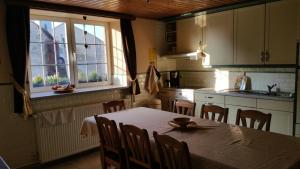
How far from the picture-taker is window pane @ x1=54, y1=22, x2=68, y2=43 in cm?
348

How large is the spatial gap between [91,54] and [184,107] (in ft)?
6.41

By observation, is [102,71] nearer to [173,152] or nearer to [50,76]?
[50,76]

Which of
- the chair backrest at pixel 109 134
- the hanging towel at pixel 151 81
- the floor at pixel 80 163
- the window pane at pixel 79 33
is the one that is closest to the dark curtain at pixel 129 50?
the hanging towel at pixel 151 81

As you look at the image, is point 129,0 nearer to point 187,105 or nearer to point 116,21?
point 116,21

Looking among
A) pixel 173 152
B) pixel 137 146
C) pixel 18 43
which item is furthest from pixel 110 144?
pixel 18 43

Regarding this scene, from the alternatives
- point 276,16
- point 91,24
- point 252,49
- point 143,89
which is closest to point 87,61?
point 91,24

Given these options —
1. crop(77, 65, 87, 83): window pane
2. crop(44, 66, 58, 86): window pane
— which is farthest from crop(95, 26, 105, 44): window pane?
crop(44, 66, 58, 86): window pane

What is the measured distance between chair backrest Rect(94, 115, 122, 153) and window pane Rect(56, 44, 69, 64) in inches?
69.0

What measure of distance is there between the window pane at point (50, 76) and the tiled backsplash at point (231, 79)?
2.42 meters

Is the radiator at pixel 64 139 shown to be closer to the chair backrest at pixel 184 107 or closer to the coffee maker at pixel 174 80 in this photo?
the chair backrest at pixel 184 107

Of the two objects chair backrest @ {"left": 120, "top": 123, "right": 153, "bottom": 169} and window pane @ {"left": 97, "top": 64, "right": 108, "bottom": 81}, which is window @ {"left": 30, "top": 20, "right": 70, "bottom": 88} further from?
chair backrest @ {"left": 120, "top": 123, "right": 153, "bottom": 169}

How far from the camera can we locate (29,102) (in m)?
2.91

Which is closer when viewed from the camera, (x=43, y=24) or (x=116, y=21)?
(x=43, y=24)

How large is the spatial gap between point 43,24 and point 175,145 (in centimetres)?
285
